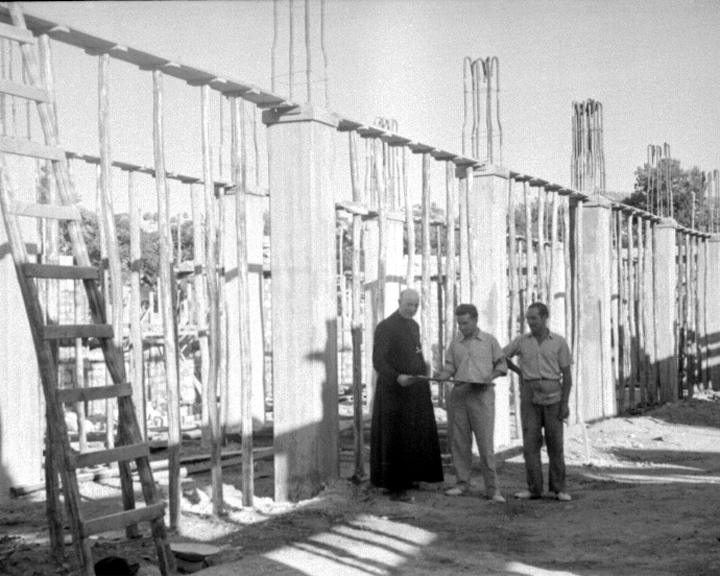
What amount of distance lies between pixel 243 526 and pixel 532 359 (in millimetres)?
3163

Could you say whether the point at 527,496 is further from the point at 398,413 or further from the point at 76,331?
the point at 76,331

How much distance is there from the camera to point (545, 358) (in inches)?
381

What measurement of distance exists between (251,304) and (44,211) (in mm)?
8751

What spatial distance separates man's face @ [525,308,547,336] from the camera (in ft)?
31.7

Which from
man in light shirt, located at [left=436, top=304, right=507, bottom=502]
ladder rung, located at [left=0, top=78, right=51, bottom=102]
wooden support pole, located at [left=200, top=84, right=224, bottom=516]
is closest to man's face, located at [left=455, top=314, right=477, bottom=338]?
man in light shirt, located at [left=436, top=304, right=507, bottom=502]

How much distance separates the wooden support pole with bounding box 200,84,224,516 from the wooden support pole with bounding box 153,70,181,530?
523 millimetres

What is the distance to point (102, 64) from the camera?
7.52m

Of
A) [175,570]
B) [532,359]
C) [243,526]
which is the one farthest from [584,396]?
[175,570]

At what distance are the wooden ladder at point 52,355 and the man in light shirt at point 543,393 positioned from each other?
4.24m

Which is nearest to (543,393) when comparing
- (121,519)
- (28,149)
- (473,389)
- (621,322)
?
(473,389)

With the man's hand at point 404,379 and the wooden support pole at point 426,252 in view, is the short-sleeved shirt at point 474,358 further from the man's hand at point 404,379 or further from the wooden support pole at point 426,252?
the wooden support pole at point 426,252

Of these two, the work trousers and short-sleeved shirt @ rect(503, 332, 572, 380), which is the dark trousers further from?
the work trousers

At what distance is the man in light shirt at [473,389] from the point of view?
9.77m

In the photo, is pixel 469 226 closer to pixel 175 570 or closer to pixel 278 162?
pixel 278 162
